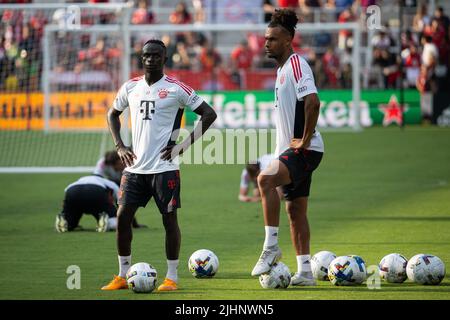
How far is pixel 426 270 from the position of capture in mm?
9320

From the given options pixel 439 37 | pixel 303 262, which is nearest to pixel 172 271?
pixel 303 262

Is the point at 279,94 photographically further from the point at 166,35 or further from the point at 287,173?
the point at 166,35

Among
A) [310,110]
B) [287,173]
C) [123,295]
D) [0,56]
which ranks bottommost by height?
[123,295]

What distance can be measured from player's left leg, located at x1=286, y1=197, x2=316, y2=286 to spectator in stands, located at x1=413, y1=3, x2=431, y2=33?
23.5 meters

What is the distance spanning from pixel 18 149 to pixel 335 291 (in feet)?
52.3

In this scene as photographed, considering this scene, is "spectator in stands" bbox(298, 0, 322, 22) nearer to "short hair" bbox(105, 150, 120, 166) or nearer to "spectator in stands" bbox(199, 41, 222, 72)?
"spectator in stands" bbox(199, 41, 222, 72)

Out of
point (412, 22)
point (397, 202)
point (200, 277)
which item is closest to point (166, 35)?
point (412, 22)

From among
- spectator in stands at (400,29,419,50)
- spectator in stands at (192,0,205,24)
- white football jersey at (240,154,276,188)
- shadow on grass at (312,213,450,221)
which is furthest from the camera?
spectator in stands at (192,0,205,24)

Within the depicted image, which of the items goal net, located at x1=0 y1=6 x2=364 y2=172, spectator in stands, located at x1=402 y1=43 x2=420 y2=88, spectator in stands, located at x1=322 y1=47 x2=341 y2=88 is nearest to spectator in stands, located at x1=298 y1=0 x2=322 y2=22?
goal net, located at x1=0 y1=6 x2=364 y2=172

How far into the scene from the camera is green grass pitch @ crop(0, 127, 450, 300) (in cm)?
932

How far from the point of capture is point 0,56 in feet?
72.9

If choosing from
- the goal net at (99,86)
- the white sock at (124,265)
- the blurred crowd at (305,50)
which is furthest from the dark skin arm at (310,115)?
the blurred crowd at (305,50)

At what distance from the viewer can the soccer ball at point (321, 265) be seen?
980cm

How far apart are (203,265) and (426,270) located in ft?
7.05
